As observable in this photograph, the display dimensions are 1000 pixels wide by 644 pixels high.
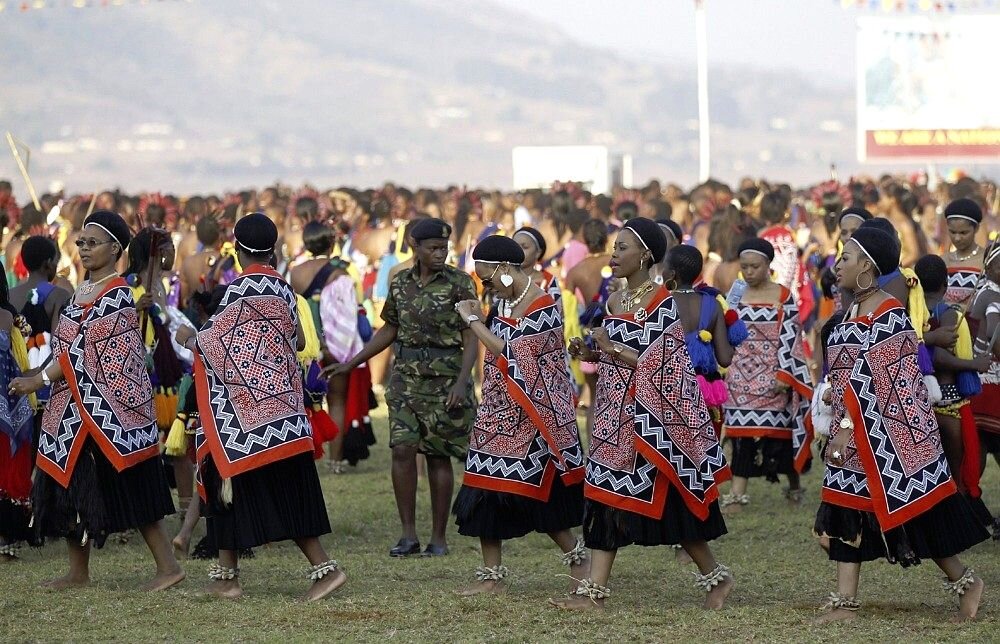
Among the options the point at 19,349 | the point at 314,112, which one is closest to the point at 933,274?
the point at 19,349

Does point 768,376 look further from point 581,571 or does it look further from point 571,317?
point 571,317

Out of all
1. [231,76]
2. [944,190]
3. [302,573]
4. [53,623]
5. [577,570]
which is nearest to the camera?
[53,623]

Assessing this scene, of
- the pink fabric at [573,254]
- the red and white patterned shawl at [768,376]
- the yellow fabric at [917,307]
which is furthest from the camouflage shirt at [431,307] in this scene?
the pink fabric at [573,254]

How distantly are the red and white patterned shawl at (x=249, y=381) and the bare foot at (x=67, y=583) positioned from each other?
1.22 meters

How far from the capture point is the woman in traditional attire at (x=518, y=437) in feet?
28.5

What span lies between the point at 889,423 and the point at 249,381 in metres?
2.96

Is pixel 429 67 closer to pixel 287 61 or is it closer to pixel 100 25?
pixel 287 61

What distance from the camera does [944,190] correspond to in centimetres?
2383

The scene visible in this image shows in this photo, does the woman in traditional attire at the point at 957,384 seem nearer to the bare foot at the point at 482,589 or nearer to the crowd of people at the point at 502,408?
the crowd of people at the point at 502,408

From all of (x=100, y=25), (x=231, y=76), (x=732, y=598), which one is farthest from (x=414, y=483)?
(x=100, y=25)

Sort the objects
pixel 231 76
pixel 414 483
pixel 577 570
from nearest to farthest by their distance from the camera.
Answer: pixel 577 570 → pixel 414 483 → pixel 231 76

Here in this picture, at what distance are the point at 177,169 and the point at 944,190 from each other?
110198 millimetres

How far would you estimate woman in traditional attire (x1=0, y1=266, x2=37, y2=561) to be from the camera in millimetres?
9539

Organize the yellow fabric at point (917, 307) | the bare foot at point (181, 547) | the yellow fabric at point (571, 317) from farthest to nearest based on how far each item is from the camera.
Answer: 1. the yellow fabric at point (571, 317)
2. the bare foot at point (181, 547)
3. the yellow fabric at point (917, 307)
